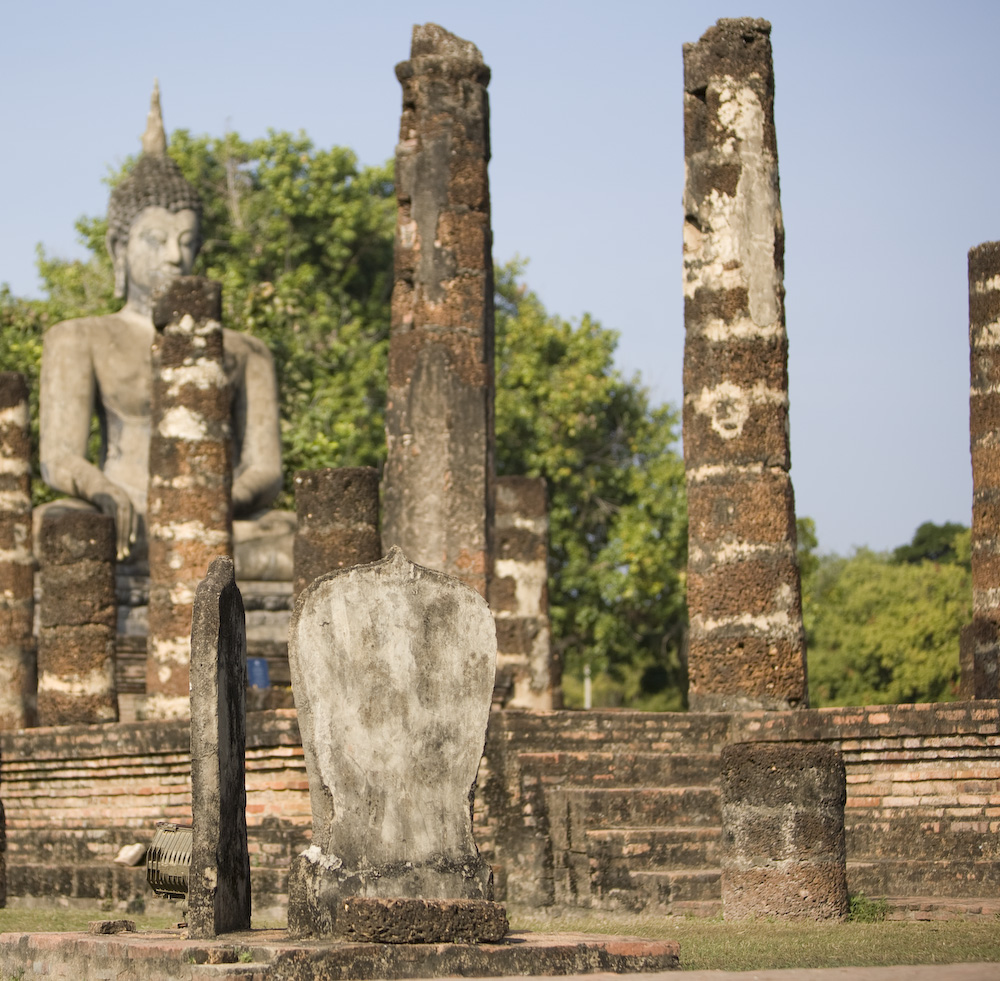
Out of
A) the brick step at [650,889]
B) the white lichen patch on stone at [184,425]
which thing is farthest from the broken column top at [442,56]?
the brick step at [650,889]

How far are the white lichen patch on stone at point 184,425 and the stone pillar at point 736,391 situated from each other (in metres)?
3.34

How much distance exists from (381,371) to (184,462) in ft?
47.9

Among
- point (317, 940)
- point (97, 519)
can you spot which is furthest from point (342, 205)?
point (317, 940)

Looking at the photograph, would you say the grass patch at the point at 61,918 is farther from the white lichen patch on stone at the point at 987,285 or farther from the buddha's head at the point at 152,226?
the buddha's head at the point at 152,226

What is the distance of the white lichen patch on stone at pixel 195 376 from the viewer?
1302 cm

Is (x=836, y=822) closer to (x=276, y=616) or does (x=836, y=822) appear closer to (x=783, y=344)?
(x=783, y=344)

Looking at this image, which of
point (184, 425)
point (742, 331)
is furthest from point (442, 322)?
point (742, 331)

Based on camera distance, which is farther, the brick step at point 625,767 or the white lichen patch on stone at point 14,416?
the white lichen patch on stone at point 14,416

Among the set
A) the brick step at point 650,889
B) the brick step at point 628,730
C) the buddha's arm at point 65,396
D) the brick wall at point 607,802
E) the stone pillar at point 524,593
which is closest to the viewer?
the brick step at point 650,889

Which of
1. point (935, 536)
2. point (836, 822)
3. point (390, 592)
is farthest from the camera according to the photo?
point (935, 536)

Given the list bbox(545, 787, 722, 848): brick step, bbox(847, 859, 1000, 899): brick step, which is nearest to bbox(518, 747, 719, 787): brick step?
bbox(545, 787, 722, 848): brick step

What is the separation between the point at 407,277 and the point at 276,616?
10.3ft

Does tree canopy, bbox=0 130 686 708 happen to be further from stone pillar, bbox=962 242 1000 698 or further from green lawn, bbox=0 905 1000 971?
green lawn, bbox=0 905 1000 971

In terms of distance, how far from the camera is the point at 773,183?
42.7 feet
